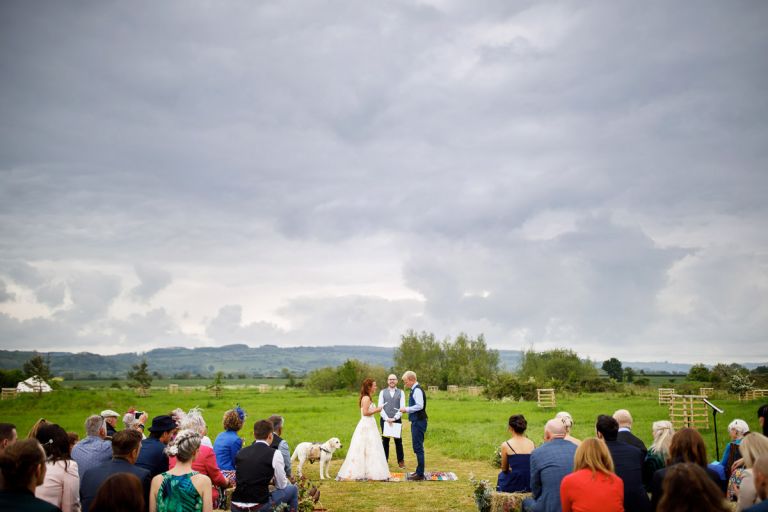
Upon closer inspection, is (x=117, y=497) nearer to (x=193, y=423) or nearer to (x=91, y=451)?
(x=91, y=451)

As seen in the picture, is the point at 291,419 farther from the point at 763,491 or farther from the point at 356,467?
the point at 763,491

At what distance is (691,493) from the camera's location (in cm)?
461

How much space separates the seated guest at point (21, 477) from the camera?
4438 mm

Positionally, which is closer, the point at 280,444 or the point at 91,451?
the point at 91,451

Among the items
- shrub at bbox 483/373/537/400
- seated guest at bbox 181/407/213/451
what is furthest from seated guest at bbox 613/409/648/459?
shrub at bbox 483/373/537/400

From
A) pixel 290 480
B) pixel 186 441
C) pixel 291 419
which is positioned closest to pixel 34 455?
pixel 186 441

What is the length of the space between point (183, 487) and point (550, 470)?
14.4ft

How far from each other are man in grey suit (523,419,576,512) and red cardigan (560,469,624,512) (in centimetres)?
113

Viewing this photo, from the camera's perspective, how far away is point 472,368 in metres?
93.3

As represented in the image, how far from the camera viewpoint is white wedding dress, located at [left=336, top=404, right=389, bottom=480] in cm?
1423

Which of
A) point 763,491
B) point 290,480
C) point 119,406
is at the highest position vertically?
point 763,491

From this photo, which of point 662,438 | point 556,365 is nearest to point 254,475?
point 662,438

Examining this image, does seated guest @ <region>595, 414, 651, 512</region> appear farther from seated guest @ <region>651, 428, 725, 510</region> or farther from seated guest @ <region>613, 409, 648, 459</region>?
seated guest @ <region>613, 409, 648, 459</region>

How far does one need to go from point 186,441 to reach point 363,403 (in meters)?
9.40
